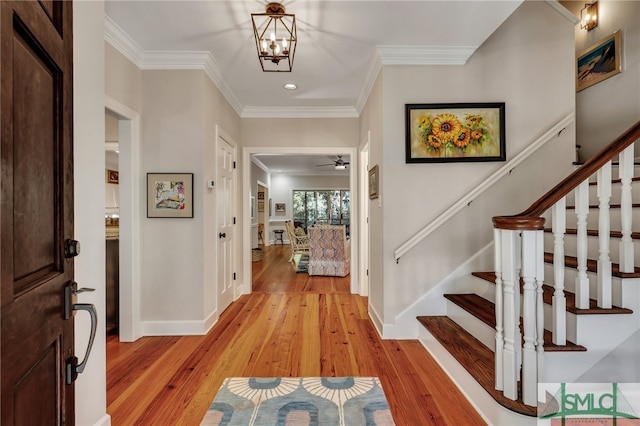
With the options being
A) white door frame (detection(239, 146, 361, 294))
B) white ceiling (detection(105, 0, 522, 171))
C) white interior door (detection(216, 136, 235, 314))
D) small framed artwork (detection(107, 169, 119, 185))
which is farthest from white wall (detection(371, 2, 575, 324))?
small framed artwork (detection(107, 169, 119, 185))

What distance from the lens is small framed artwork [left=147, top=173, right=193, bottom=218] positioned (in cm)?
286

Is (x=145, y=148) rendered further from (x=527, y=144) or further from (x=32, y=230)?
(x=527, y=144)

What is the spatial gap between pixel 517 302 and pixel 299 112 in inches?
139

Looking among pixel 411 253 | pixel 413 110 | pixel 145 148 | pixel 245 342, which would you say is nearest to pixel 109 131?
pixel 145 148

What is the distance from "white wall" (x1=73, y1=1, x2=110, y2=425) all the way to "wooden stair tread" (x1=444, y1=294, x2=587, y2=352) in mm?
2217

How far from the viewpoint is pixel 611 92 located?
307cm

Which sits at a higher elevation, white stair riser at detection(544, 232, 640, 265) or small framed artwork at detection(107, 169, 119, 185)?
small framed artwork at detection(107, 169, 119, 185)

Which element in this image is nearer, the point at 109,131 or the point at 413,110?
the point at 413,110

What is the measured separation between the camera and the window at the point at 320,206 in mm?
11422

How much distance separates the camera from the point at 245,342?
2723 mm

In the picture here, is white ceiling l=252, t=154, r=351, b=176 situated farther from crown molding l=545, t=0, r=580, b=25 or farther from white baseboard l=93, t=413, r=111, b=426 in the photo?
white baseboard l=93, t=413, r=111, b=426

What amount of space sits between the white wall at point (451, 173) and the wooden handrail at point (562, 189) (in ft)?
3.83

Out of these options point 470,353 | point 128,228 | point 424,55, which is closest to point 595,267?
point 470,353

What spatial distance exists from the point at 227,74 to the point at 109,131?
185 centimetres
